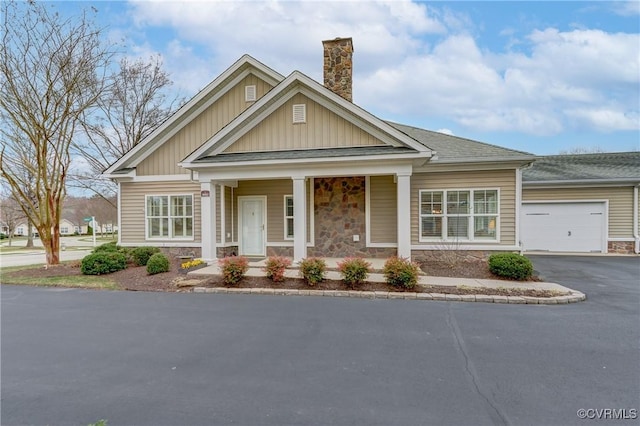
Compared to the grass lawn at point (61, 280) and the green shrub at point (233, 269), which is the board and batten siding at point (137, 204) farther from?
the green shrub at point (233, 269)

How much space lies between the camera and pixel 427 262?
34.6ft

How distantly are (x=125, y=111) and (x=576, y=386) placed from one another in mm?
25729

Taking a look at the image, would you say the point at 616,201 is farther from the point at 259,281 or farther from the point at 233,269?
the point at 233,269

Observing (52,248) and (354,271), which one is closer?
(354,271)

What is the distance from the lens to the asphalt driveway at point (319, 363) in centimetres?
301

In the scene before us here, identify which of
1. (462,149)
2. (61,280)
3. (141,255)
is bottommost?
(61,280)

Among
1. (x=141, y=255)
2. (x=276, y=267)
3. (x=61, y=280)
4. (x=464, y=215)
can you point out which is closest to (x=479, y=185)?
(x=464, y=215)

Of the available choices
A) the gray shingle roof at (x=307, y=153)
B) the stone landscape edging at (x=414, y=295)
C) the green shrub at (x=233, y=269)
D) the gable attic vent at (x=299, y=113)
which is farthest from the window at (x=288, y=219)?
the stone landscape edging at (x=414, y=295)

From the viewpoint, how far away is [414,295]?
287 inches

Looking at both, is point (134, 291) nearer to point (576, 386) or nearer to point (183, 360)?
point (183, 360)

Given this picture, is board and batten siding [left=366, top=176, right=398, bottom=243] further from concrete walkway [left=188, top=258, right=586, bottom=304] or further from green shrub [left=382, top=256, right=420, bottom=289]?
green shrub [left=382, top=256, right=420, bottom=289]

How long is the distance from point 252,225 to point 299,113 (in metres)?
4.72

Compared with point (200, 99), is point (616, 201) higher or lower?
lower

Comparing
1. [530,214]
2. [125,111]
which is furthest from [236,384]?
[125,111]
